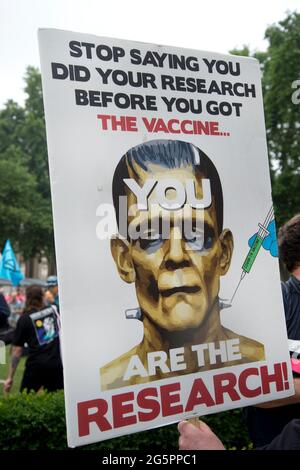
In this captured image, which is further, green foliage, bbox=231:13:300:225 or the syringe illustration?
green foliage, bbox=231:13:300:225

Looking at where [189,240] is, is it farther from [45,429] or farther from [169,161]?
[45,429]

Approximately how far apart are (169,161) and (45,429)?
112 inches

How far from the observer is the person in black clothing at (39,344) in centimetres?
554

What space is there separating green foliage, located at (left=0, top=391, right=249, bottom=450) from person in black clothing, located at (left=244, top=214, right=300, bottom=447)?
6.71 feet

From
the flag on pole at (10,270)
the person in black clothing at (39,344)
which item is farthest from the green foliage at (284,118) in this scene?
the person in black clothing at (39,344)

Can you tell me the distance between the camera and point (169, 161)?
6.34 ft

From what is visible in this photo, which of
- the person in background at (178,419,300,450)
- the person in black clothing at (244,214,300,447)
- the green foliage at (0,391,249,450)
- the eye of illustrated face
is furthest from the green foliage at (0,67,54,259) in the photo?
the person in background at (178,419,300,450)

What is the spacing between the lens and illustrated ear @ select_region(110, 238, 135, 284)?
5.84 ft

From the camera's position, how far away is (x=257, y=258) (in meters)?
2.09

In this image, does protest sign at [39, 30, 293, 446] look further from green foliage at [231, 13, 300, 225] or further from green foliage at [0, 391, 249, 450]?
green foliage at [231, 13, 300, 225]

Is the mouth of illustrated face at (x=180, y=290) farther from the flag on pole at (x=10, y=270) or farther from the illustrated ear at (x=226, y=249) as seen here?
the flag on pole at (x=10, y=270)

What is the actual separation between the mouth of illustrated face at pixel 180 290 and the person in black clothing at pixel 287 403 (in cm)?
63
